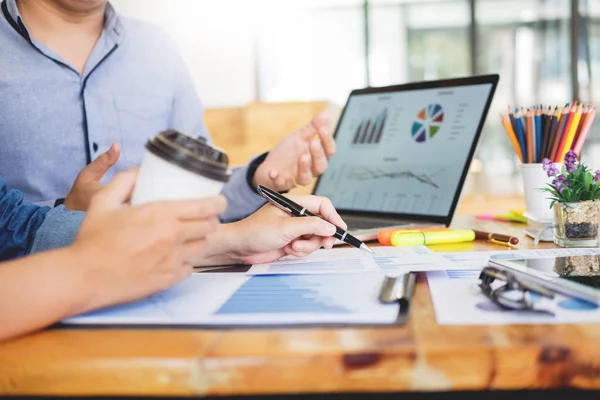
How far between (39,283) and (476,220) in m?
0.92

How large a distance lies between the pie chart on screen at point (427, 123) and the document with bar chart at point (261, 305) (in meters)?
0.56

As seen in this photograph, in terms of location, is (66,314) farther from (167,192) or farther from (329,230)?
(329,230)

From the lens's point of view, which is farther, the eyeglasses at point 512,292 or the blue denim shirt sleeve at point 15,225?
the blue denim shirt sleeve at point 15,225

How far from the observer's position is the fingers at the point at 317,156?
101 centimetres

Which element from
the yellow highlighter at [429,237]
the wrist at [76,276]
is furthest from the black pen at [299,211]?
the wrist at [76,276]

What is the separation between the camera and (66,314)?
51 centimetres

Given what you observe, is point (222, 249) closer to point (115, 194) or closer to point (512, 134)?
point (115, 194)

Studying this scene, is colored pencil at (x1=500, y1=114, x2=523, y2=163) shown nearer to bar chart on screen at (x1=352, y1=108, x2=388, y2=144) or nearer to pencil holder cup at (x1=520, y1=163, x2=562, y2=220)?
pencil holder cup at (x1=520, y1=163, x2=562, y2=220)

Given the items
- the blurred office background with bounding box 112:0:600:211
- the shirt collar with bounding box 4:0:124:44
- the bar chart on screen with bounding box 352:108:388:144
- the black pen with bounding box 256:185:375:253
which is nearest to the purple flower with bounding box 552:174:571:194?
the black pen with bounding box 256:185:375:253

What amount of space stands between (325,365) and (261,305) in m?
0.14

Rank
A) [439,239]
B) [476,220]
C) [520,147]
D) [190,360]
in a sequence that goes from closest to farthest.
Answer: [190,360] < [439,239] < [520,147] < [476,220]

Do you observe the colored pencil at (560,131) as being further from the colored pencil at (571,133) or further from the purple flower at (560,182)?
the purple flower at (560,182)

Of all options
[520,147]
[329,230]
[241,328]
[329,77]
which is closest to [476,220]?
[520,147]

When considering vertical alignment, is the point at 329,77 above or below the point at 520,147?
above
